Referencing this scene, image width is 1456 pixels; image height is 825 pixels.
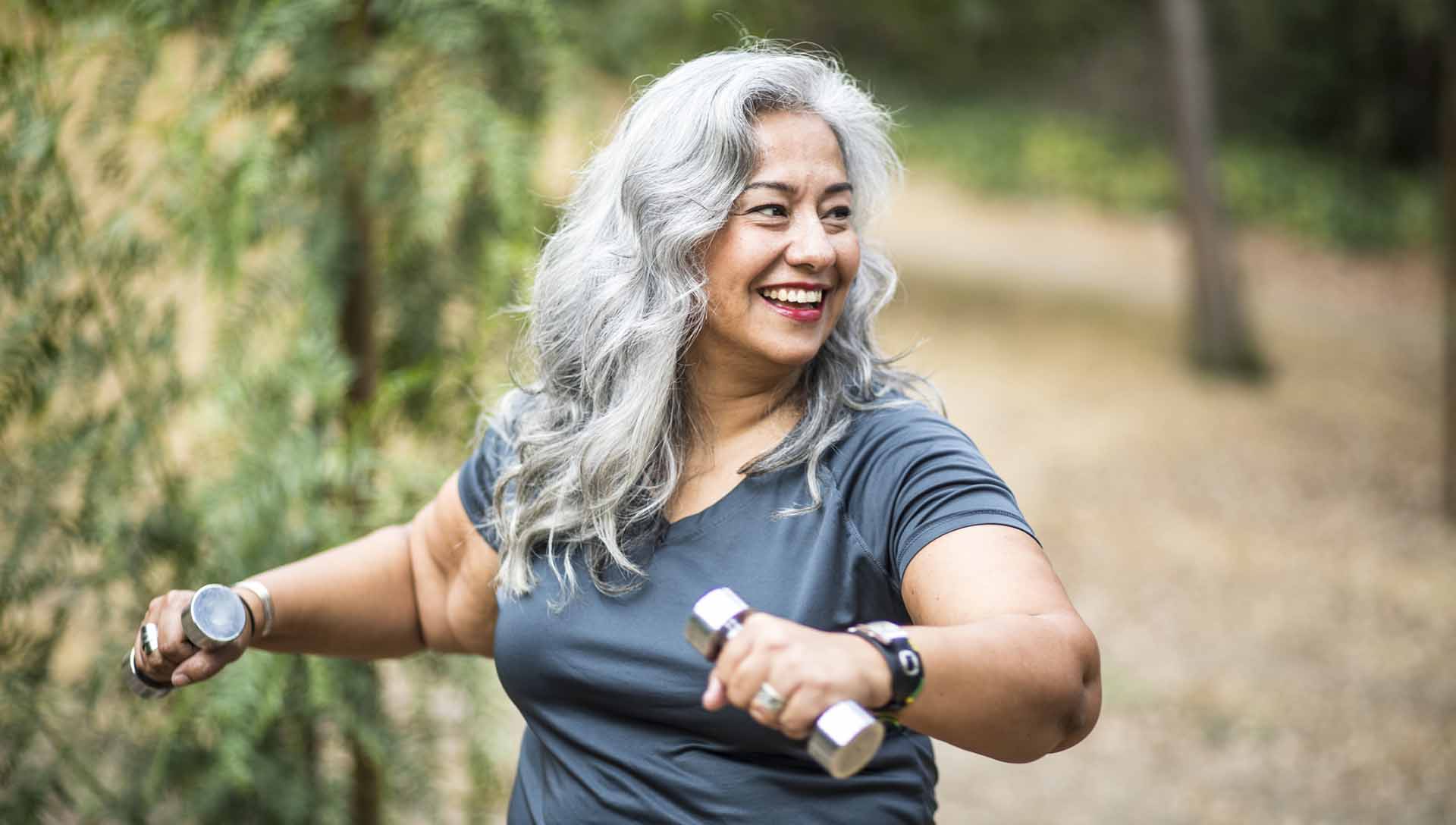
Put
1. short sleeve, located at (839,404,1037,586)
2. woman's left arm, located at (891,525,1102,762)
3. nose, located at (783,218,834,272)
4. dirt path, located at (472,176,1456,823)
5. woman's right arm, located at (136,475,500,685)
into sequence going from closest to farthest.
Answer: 1. woman's left arm, located at (891,525,1102,762)
2. short sleeve, located at (839,404,1037,586)
3. nose, located at (783,218,834,272)
4. woman's right arm, located at (136,475,500,685)
5. dirt path, located at (472,176,1456,823)

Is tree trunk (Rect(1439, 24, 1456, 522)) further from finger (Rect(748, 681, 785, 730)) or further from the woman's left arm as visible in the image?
finger (Rect(748, 681, 785, 730))

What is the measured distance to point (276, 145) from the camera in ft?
8.84

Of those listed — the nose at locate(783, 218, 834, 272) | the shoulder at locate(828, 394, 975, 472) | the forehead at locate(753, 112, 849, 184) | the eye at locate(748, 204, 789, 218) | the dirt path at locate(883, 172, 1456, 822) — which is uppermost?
the forehead at locate(753, 112, 849, 184)

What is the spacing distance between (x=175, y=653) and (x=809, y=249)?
3.37ft

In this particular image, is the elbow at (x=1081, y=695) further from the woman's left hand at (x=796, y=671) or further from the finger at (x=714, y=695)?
the finger at (x=714, y=695)

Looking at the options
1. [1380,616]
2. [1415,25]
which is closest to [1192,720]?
[1380,616]

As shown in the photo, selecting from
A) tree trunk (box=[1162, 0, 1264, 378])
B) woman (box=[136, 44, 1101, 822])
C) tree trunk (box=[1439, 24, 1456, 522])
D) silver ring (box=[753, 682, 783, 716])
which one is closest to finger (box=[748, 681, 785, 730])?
silver ring (box=[753, 682, 783, 716])

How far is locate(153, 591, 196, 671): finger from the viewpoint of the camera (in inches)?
65.1

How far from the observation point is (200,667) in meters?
1.65

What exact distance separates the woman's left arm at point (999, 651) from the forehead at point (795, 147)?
57 cm

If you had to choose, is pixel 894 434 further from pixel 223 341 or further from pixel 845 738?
pixel 223 341

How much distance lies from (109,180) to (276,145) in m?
0.41

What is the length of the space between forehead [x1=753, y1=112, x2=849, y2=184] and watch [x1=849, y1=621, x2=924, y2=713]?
27.6 inches

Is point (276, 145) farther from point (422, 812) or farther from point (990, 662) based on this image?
point (990, 662)
